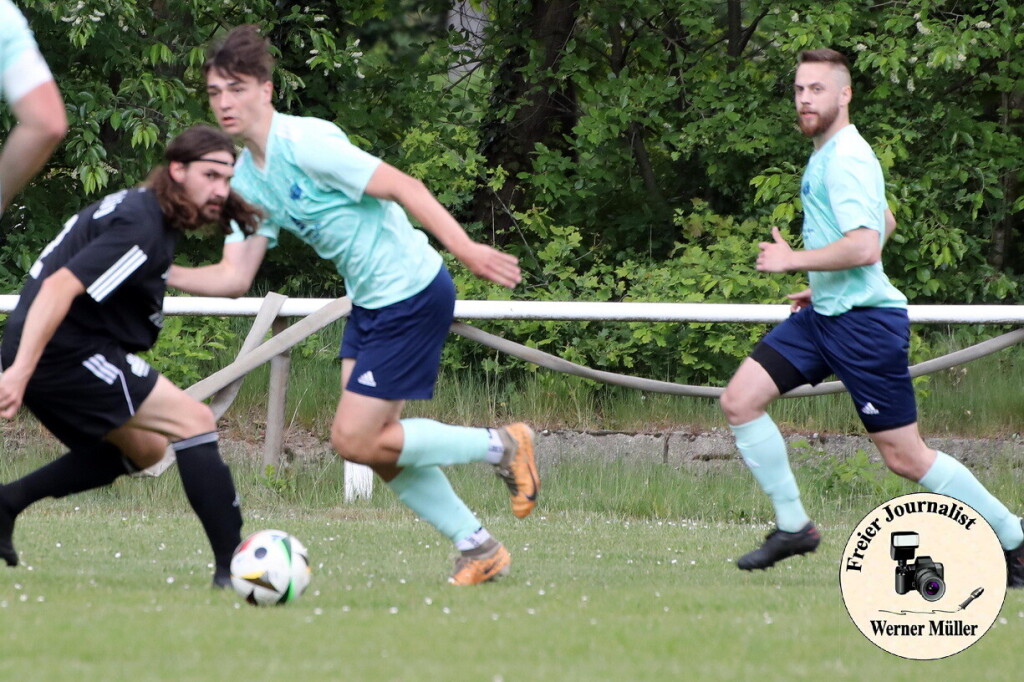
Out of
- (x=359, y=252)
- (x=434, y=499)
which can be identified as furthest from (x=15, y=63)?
(x=434, y=499)

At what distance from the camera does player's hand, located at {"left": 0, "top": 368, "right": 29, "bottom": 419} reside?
14.1ft

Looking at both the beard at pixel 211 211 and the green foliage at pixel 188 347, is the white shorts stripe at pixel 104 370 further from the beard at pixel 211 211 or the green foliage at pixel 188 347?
the green foliage at pixel 188 347

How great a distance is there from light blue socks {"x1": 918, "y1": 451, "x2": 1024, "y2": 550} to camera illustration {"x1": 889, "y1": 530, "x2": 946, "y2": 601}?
3.84ft

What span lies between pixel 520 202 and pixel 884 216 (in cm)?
757

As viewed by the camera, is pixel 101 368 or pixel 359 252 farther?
pixel 359 252

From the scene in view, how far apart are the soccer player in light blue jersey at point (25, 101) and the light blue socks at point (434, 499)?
1811mm

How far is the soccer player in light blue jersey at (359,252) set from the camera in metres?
4.88

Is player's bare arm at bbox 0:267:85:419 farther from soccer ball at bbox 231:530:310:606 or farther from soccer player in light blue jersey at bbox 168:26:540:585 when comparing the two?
soccer ball at bbox 231:530:310:606

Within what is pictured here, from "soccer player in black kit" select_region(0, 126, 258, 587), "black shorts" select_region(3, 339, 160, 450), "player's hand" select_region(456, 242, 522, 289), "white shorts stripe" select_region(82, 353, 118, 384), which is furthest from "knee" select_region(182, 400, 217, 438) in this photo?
"player's hand" select_region(456, 242, 522, 289)

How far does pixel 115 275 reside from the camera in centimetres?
450

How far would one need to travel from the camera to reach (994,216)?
1192 centimetres

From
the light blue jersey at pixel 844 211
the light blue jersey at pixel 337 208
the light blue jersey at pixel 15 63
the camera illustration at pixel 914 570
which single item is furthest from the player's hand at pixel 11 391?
the light blue jersey at pixel 844 211

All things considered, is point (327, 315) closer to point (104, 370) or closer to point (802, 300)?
point (802, 300)

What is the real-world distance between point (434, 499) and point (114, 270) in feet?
5.07
